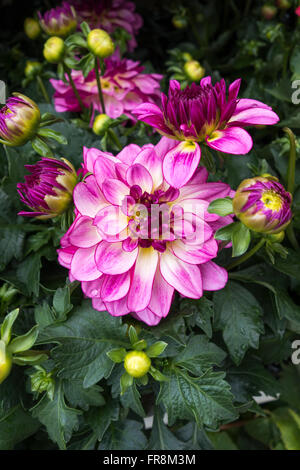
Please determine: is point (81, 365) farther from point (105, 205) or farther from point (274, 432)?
point (274, 432)

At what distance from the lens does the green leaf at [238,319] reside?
596 mm

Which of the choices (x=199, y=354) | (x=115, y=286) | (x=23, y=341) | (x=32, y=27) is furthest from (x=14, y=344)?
(x=32, y=27)

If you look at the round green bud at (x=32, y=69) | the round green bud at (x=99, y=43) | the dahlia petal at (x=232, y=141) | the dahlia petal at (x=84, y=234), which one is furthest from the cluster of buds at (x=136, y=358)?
the round green bud at (x=32, y=69)

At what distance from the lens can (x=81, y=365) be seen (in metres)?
0.55

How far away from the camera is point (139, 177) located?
47cm

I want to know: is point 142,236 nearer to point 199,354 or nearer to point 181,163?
point 181,163

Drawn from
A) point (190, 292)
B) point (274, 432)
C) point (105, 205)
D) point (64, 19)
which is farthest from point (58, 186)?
point (274, 432)

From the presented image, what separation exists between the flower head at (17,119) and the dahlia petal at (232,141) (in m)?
0.20

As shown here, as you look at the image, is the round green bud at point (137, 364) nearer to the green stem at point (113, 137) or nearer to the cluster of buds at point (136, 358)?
the cluster of buds at point (136, 358)

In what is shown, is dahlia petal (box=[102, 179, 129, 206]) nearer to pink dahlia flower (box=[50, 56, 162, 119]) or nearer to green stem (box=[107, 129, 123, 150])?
green stem (box=[107, 129, 123, 150])

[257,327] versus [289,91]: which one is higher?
[289,91]

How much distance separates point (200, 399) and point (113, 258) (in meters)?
0.22

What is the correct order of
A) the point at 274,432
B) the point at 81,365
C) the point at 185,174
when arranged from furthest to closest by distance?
the point at 274,432
the point at 81,365
the point at 185,174

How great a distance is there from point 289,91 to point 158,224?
0.41 metres
